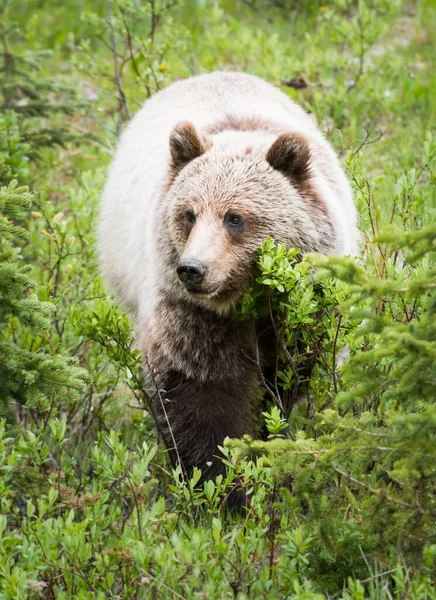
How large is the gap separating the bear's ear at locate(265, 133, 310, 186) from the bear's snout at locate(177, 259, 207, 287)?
2.68ft

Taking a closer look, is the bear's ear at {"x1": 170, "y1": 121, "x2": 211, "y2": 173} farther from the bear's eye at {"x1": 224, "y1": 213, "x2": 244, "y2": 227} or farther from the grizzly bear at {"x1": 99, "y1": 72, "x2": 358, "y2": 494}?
the bear's eye at {"x1": 224, "y1": 213, "x2": 244, "y2": 227}

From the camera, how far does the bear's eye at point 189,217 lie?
443cm

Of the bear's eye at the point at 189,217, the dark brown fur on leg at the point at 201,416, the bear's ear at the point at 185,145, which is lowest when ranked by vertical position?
the dark brown fur on leg at the point at 201,416

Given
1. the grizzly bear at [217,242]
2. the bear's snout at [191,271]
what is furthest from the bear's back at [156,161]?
the bear's snout at [191,271]

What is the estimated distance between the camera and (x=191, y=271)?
13.1ft

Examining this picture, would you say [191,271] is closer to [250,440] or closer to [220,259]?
[220,259]

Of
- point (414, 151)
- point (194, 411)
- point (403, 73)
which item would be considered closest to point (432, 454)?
point (194, 411)

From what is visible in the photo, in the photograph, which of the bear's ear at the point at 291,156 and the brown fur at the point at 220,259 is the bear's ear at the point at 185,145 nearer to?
the brown fur at the point at 220,259

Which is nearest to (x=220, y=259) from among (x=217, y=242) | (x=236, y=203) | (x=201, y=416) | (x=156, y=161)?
(x=217, y=242)

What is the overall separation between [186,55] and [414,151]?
3.47 metres

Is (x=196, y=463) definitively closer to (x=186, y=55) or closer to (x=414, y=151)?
(x=414, y=151)

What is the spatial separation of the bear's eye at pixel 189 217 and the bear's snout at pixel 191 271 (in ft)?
1.51

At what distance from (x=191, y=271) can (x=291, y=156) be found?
36.1 inches

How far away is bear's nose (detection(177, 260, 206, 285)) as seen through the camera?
400 centimetres
